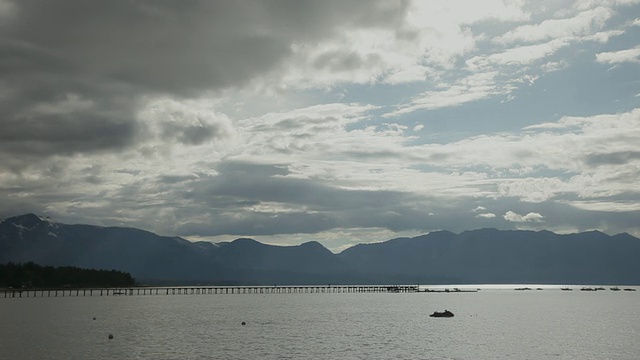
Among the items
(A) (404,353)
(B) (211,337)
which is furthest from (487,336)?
(B) (211,337)

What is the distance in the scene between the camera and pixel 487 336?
9962 centimetres

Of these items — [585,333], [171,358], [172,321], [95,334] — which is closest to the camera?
[171,358]

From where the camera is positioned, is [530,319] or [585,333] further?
[530,319]

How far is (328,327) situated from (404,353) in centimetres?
3876

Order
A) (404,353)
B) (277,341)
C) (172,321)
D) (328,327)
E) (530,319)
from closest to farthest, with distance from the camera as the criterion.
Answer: (404,353) < (277,341) < (328,327) < (172,321) < (530,319)

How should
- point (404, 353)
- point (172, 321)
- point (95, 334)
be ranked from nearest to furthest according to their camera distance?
point (404, 353) < point (95, 334) < point (172, 321)

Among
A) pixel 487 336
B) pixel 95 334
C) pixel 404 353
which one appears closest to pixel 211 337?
pixel 95 334

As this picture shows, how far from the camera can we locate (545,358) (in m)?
74.1

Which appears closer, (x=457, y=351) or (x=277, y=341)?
(x=457, y=351)

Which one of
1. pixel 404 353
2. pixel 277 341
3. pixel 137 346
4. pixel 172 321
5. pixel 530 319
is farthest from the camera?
pixel 530 319

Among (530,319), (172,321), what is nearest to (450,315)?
(530,319)

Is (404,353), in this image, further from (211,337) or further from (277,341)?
(211,337)

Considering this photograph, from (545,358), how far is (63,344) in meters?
64.1

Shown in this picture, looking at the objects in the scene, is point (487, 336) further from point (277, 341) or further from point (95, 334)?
point (95, 334)
